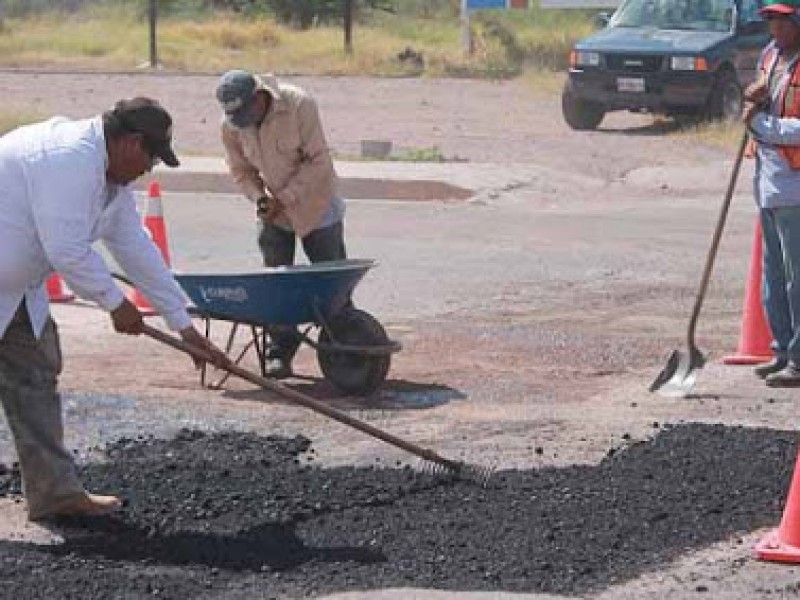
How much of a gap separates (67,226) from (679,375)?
4.40m

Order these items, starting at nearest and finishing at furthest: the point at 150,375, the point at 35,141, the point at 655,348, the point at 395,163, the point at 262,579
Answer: the point at 262,579 < the point at 35,141 < the point at 150,375 < the point at 655,348 < the point at 395,163

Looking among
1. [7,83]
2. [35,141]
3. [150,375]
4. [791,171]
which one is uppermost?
[35,141]

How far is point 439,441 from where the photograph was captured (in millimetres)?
9945

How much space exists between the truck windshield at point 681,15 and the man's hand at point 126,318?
19553 mm

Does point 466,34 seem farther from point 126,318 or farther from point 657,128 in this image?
point 126,318

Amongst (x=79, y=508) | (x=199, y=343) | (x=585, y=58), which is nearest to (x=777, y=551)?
(x=199, y=343)

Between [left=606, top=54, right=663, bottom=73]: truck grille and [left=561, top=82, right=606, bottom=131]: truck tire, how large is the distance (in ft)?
3.04

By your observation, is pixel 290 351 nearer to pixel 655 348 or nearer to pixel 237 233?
pixel 655 348

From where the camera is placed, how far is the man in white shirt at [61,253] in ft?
25.6

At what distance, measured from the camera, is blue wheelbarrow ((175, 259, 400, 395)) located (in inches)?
425

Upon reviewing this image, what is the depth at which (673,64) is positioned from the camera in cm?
2606

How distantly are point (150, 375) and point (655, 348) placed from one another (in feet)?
9.88

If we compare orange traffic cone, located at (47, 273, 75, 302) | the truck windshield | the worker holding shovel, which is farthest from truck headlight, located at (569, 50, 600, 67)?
the worker holding shovel

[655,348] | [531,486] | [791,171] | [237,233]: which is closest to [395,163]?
[237,233]
